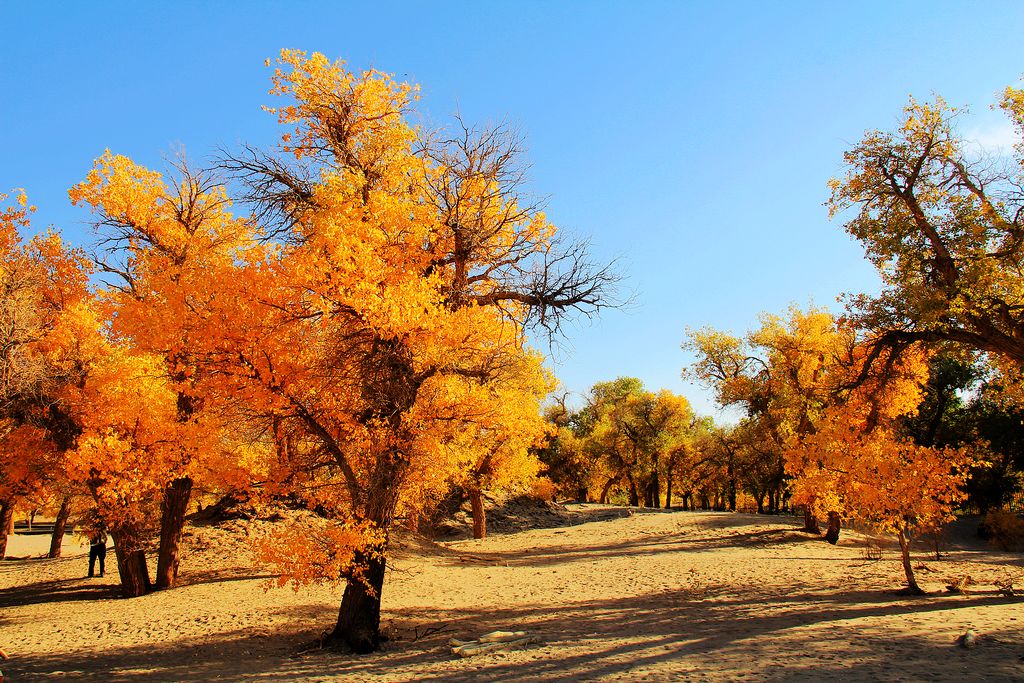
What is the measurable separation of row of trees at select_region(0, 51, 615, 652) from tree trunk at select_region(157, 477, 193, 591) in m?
0.68

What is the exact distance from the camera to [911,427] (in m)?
33.1

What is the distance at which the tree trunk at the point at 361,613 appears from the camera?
10.6 m

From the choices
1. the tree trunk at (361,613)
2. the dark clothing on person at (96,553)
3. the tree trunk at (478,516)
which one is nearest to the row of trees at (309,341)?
the tree trunk at (361,613)

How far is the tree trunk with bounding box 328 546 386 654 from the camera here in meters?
10.6

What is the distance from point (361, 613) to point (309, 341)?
4.82 metres

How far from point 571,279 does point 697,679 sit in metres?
6.64

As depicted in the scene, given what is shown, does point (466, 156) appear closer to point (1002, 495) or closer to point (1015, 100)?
Result: point (1015, 100)

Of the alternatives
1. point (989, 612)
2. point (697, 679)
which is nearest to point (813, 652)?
point (697, 679)

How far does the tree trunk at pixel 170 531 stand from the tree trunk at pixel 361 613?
7488 millimetres

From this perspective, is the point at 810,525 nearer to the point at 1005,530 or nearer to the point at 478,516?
the point at 1005,530

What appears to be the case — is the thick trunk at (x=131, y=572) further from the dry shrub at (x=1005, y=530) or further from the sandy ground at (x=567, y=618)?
the dry shrub at (x=1005, y=530)

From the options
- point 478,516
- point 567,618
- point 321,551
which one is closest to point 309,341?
point 321,551

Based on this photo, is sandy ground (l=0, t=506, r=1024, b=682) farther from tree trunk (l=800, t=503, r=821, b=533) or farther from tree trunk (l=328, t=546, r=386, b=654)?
tree trunk (l=800, t=503, r=821, b=533)

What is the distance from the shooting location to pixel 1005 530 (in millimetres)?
23531
